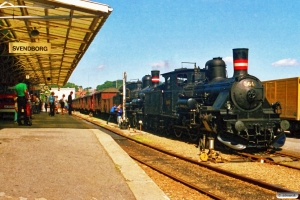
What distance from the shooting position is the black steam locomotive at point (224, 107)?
505 inches

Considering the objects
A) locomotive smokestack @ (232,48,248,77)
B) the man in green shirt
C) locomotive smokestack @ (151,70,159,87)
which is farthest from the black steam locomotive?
the man in green shirt

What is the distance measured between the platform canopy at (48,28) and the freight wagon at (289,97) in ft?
32.8

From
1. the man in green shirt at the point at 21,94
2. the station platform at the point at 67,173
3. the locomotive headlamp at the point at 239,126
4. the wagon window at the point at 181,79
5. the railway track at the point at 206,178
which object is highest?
the wagon window at the point at 181,79

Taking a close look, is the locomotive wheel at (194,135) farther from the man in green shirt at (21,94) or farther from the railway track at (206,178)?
the man in green shirt at (21,94)

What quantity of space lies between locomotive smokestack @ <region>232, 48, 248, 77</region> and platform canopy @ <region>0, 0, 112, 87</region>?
446 centimetres

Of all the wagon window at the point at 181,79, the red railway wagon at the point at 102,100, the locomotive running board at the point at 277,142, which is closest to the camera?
the locomotive running board at the point at 277,142

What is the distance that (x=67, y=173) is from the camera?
6.93 meters

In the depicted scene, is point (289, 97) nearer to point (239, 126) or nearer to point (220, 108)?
point (220, 108)

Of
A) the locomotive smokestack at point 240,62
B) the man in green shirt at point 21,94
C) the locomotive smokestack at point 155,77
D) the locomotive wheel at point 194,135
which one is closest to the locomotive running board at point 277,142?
the locomotive smokestack at point 240,62

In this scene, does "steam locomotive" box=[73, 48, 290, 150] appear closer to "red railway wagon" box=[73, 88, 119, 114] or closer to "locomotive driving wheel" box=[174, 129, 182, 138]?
"locomotive driving wheel" box=[174, 129, 182, 138]

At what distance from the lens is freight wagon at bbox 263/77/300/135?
63.4 feet

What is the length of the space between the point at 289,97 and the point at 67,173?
617 inches

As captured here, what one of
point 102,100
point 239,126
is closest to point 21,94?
point 239,126

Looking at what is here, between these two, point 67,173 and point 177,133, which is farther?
point 177,133
